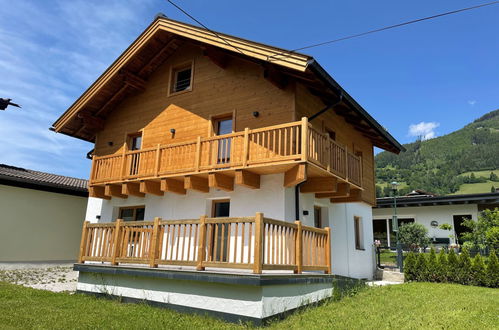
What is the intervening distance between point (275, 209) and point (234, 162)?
1.72 metres

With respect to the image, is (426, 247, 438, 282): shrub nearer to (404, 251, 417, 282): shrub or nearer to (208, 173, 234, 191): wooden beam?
(404, 251, 417, 282): shrub

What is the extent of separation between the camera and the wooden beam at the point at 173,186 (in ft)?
38.3

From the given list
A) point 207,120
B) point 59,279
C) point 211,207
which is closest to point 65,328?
point 211,207

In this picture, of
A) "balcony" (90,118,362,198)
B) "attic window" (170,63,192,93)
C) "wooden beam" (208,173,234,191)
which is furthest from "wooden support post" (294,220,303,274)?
"attic window" (170,63,192,93)

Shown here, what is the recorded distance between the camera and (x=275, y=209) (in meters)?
10.4

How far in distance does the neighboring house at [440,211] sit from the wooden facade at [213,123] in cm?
801

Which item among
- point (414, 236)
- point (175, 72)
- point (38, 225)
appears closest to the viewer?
point (175, 72)

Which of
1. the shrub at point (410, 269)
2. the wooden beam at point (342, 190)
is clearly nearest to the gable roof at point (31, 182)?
the wooden beam at point (342, 190)

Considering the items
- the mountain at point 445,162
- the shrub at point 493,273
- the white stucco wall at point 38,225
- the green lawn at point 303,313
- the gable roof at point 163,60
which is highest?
the mountain at point 445,162

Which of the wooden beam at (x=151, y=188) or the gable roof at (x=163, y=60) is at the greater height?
the gable roof at (x=163, y=60)

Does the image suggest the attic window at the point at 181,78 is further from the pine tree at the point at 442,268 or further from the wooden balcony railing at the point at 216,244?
the pine tree at the point at 442,268

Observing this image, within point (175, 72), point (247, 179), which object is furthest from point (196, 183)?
point (175, 72)

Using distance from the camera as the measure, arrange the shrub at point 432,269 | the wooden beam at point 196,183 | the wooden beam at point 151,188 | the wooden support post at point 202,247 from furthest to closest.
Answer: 1. the shrub at point 432,269
2. the wooden beam at point 151,188
3. the wooden beam at point 196,183
4. the wooden support post at point 202,247

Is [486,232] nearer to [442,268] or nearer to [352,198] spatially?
[442,268]
